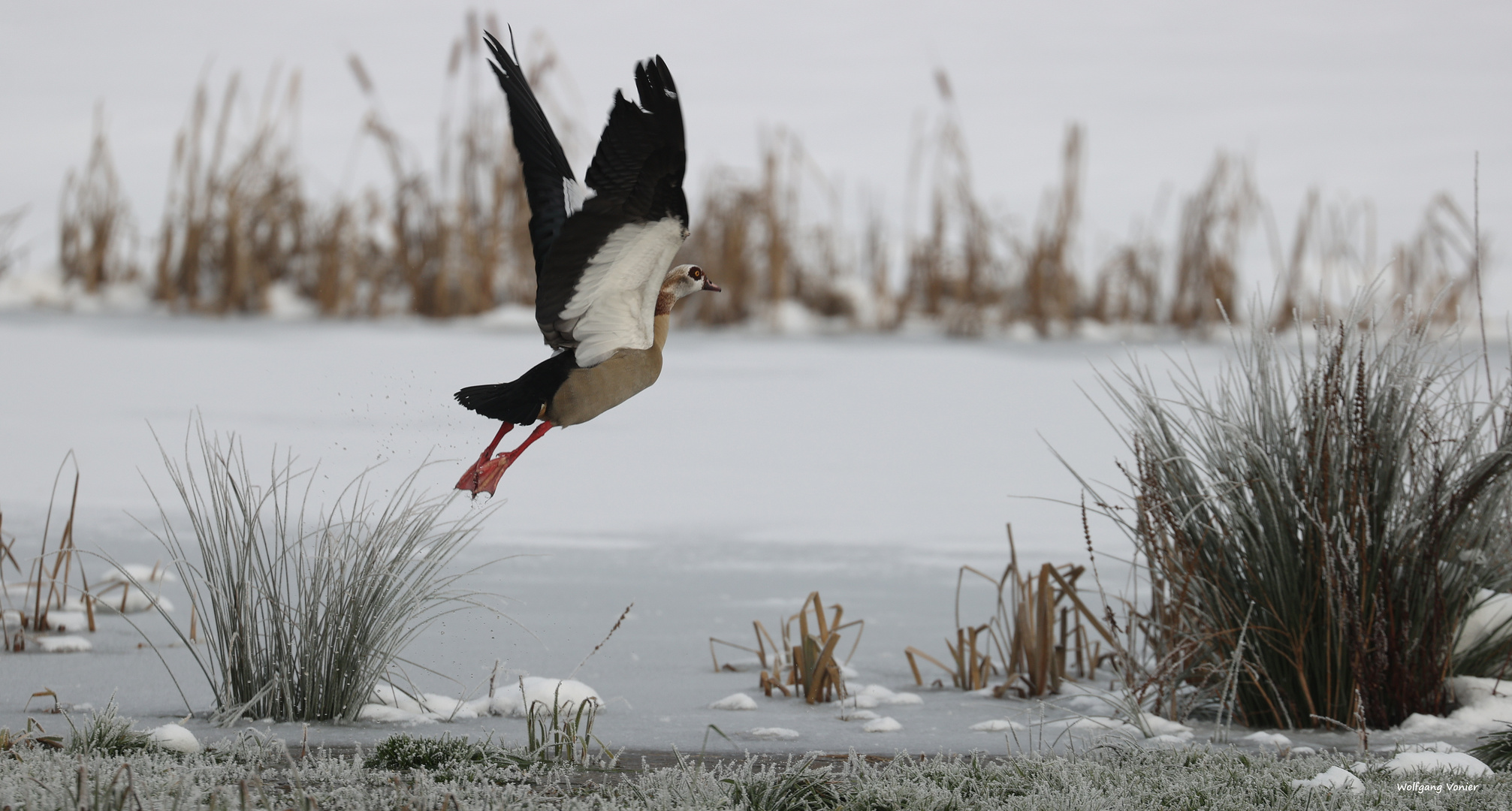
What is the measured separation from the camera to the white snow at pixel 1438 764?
2.85m

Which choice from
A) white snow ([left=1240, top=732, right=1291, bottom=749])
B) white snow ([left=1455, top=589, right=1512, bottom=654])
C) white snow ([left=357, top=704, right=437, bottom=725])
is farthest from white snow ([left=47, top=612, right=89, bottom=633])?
white snow ([left=1455, top=589, right=1512, bottom=654])

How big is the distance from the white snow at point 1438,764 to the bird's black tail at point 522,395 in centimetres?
200

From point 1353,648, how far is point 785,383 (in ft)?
18.7

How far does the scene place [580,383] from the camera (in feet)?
8.29

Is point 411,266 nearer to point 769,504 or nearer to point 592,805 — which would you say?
point 769,504

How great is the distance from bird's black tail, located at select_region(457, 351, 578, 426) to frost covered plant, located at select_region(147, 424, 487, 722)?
0.72 m

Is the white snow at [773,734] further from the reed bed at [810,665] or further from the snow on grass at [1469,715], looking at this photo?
the snow on grass at [1469,715]

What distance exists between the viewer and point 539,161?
8.97ft

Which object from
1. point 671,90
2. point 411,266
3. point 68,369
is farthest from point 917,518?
point 68,369

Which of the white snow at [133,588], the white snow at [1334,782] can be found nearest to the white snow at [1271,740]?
the white snow at [1334,782]

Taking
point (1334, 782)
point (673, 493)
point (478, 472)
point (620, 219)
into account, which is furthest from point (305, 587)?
point (673, 493)

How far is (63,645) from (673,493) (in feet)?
11.4

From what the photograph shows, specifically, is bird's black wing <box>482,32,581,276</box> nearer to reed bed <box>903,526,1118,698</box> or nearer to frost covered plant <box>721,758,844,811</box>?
frost covered plant <box>721,758,844,811</box>

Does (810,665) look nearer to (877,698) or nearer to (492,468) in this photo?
(877,698)
